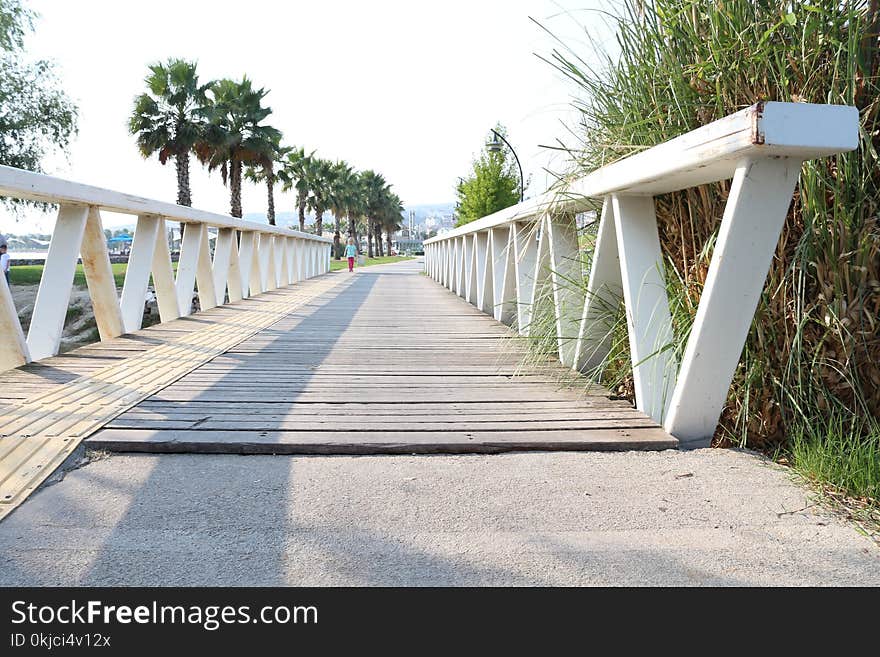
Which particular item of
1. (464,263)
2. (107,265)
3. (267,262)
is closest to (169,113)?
(267,262)

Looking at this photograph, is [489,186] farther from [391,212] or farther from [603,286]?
[391,212]

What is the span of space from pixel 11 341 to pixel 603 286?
140 inches

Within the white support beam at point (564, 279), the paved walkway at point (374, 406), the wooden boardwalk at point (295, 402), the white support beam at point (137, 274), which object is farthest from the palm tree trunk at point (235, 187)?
the white support beam at point (564, 279)

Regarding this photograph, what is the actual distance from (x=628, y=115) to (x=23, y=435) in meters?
3.11

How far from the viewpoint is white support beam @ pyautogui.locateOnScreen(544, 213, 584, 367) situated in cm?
405

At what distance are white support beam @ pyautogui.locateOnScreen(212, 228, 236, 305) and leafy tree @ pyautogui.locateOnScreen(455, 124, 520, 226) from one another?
19.1 m

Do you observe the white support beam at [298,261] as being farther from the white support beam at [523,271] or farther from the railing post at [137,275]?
the white support beam at [523,271]

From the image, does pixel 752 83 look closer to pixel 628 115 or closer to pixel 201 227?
pixel 628 115

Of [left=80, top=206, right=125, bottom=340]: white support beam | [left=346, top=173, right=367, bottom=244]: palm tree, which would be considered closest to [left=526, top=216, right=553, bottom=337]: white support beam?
[left=80, top=206, right=125, bottom=340]: white support beam

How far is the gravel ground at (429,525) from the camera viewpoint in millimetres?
1748

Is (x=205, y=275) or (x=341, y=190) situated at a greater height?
(x=341, y=190)

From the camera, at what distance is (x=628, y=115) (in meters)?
3.31

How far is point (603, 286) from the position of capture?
362cm

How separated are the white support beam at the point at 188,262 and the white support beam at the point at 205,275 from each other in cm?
7
